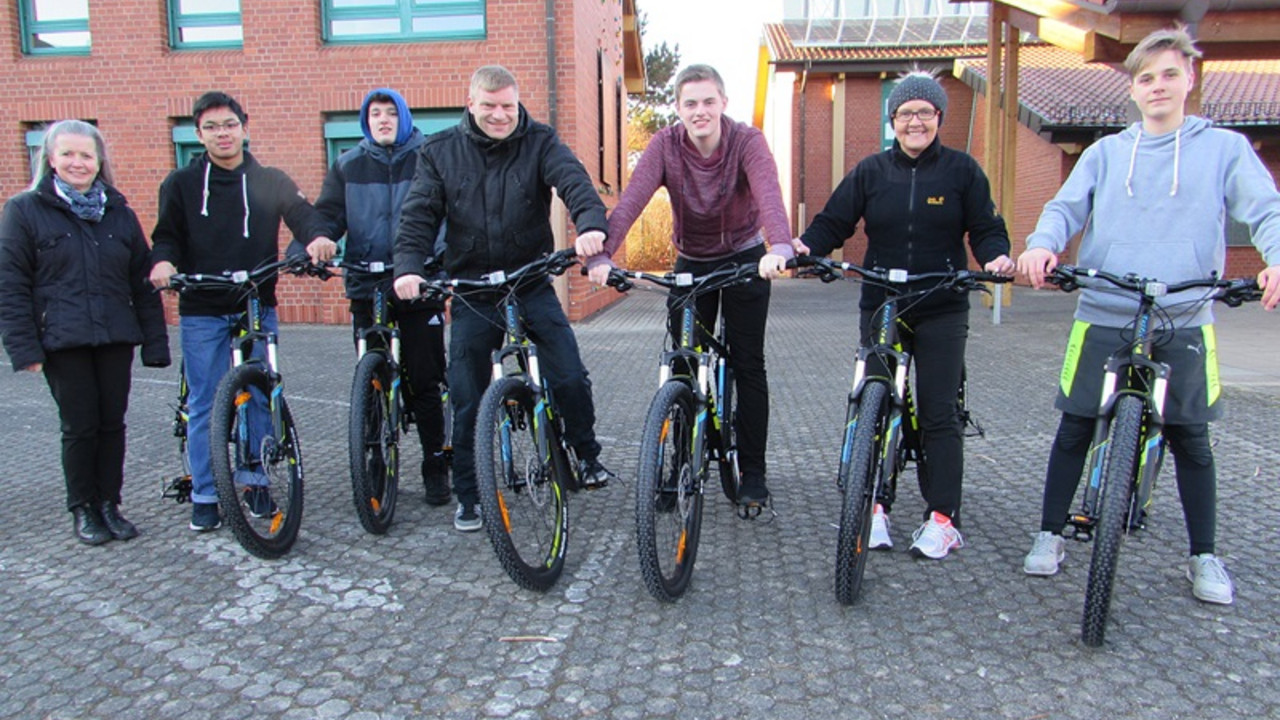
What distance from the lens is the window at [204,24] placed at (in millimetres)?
12766

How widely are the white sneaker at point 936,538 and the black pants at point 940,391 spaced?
0.15ft

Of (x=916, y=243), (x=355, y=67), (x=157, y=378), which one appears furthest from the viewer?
(x=355, y=67)

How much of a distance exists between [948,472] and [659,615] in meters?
1.35

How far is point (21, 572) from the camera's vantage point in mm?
3834

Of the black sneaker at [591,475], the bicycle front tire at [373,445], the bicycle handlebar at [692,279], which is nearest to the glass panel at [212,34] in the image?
the bicycle front tire at [373,445]

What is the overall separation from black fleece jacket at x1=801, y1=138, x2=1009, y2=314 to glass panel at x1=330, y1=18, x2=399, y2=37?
34.4ft

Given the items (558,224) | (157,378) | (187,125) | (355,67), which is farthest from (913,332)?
(187,125)

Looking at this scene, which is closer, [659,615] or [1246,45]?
[659,615]

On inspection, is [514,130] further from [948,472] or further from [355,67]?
[355,67]

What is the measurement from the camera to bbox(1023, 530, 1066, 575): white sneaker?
3.60m

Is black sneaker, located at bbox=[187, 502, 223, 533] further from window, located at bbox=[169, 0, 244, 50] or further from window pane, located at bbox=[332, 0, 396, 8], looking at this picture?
window, located at bbox=[169, 0, 244, 50]

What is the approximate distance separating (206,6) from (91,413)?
10.7 meters

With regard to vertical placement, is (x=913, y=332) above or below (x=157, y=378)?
above

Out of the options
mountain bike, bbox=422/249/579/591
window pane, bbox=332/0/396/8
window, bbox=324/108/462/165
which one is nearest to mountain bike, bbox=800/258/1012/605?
mountain bike, bbox=422/249/579/591
